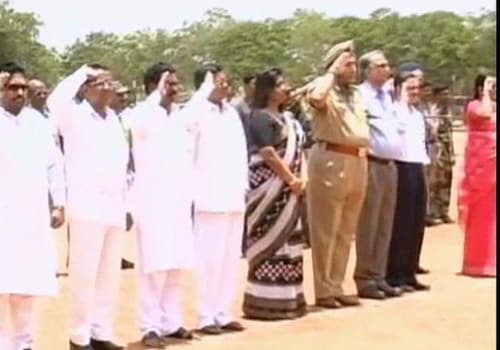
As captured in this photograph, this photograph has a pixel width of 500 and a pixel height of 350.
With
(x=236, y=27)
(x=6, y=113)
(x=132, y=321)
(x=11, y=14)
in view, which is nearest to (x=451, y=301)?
(x=132, y=321)

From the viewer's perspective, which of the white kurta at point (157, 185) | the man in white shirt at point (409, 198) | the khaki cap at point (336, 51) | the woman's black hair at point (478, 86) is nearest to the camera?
the white kurta at point (157, 185)

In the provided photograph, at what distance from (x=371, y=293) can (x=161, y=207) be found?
2632 mm

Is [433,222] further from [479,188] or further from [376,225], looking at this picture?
[376,225]

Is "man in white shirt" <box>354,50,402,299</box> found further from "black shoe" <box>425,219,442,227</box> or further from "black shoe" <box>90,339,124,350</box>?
"black shoe" <box>425,219,442,227</box>

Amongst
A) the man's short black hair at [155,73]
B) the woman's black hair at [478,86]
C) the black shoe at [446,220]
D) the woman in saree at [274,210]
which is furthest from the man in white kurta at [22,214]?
the black shoe at [446,220]

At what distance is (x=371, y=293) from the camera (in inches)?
386

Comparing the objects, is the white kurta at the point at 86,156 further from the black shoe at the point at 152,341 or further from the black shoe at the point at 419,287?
the black shoe at the point at 419,287

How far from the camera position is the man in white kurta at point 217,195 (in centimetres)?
821

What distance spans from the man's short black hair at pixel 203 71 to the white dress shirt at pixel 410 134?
6.43 ft

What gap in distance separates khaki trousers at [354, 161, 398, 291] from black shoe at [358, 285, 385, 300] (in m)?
0.03

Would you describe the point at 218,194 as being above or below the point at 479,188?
above

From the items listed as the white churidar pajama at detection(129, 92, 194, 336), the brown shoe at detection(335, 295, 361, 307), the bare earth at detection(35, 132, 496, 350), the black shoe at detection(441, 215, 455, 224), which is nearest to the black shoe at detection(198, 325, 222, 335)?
the bare earth at detection(35, 132, 496, 350)

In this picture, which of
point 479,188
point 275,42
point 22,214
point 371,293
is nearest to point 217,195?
point 22,214

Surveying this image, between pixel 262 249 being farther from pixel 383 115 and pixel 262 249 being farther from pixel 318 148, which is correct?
pixel 383 115
